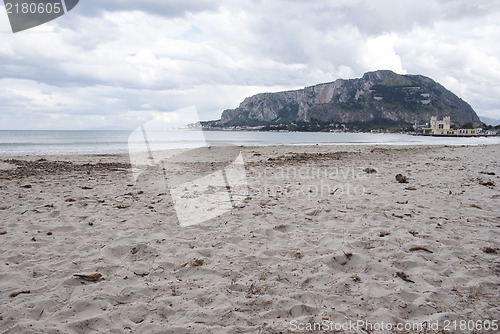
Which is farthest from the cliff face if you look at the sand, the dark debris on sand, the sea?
the sand

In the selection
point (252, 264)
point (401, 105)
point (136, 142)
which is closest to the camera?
point (252, 264)

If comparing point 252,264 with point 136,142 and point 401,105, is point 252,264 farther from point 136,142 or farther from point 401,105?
point 401,105

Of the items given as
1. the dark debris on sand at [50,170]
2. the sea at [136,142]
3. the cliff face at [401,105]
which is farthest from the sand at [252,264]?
the cliff face at [401,105]

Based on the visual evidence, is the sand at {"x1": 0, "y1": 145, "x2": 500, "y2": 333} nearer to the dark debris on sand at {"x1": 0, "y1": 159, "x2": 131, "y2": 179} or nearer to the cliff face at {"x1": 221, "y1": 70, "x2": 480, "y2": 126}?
the dark debris on sand at {"x1": 0, "y1": 159, "x2": 131, "y2": 179}

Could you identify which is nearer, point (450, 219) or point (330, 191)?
point (450, 219)

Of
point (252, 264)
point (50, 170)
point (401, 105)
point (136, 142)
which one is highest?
point (401, 105)

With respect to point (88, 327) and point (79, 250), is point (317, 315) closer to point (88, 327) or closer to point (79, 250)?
point (88, 327)

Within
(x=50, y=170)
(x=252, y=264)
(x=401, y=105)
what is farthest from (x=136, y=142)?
(x=401, y=105)

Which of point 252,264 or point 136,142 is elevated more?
point 136,142

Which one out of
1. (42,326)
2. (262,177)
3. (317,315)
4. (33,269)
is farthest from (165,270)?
(262,177)

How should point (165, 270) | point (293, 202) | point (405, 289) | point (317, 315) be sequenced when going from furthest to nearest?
1. point (293, 202)
2. point (165, 270)
3. point (405, 289)
4. point (317, 315)

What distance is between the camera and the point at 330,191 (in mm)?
7570

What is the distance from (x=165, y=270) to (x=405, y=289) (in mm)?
2733

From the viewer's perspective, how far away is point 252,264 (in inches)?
143
